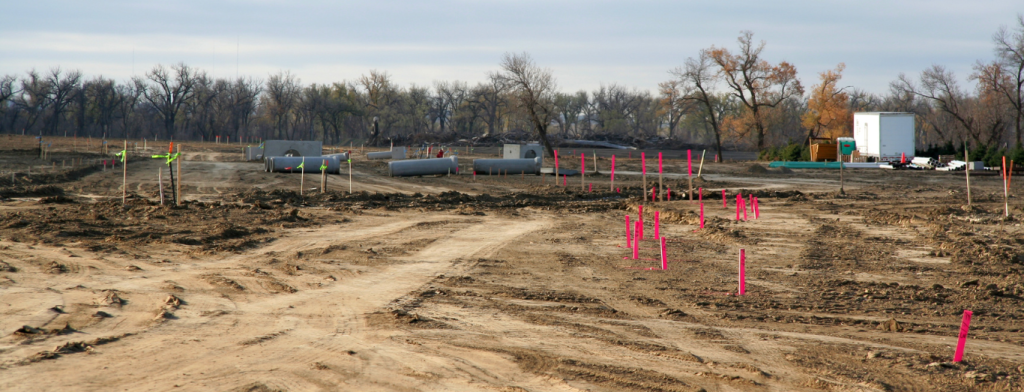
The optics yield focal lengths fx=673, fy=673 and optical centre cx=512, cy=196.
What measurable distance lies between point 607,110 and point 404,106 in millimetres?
33568

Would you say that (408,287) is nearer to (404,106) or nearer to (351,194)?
(351,194)

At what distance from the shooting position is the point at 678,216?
17.2 metres

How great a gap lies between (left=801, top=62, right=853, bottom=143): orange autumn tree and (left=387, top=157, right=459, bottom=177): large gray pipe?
40847mm

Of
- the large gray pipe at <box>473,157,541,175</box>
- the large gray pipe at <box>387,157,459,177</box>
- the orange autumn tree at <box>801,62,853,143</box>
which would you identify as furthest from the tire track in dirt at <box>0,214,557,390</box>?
Result: the orange autumn tree at <box>801,62,853,143</box>

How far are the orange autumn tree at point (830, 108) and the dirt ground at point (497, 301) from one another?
1840 inches

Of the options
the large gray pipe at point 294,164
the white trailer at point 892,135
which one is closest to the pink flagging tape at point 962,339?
the large gray pipe at point 294,164

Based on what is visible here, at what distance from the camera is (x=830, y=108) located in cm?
6153

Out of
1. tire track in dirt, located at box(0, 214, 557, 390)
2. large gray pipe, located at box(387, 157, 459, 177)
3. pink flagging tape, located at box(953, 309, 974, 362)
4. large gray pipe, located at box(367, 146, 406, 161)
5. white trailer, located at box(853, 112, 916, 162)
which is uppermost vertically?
white trailer, located at box(853, 112, 916, 162)

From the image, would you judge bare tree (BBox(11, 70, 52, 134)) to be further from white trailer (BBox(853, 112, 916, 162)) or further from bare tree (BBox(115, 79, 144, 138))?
white trailer (BBox(853, 112, 916, 162))

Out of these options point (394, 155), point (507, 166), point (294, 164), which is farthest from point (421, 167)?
point (394, 155)

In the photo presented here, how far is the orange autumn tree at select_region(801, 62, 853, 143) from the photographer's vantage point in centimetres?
→ 6143

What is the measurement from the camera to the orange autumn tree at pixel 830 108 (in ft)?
202

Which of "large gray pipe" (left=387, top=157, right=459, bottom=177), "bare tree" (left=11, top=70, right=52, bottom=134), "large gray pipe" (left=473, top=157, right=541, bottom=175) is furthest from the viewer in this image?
"bare tree" (left=11, top=70, right=52, bottom=134)

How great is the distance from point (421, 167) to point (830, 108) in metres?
44.4
